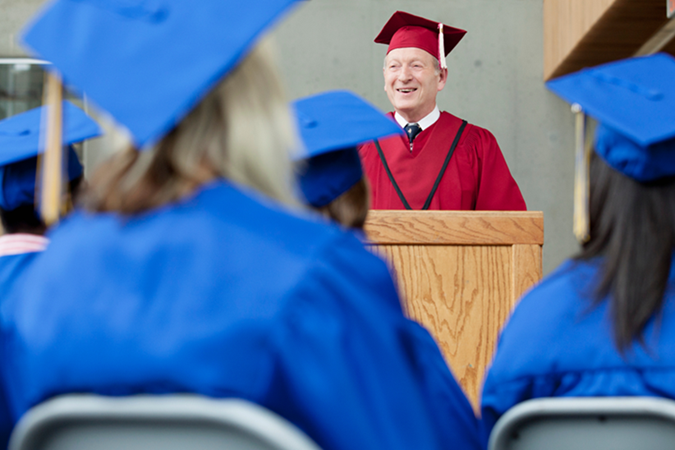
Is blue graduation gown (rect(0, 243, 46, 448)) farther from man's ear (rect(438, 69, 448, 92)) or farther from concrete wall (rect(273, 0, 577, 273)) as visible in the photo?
concrete wall (rect(273, 0, 577, 273))

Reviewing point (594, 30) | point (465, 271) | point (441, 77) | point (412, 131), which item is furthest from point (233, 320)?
point (594, 30)

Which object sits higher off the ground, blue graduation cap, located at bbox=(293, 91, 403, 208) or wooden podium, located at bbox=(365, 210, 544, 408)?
blue graduation cap, located at bbox=(293, 91, 403, 208)

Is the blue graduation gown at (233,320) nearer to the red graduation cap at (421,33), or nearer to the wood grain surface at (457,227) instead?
the wood grain surface at (457,227)

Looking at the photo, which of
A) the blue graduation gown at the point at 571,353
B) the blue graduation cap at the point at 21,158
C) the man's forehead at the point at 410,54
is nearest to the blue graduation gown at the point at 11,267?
the blue graduation cap at the point at 21,158

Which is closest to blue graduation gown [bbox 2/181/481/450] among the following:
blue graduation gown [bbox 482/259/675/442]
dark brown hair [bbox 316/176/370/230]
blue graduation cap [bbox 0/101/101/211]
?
blue graduation gown [bbox 482/259/675/442]

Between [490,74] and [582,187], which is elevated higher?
[582,187]

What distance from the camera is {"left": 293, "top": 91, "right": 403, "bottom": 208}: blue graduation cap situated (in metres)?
1.51

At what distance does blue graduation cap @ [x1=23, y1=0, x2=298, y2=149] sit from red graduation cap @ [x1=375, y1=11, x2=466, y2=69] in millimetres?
3016

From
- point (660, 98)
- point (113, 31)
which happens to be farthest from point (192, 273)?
point (660, 98)

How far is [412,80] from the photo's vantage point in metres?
3.82

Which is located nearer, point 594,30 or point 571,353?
point 571,353

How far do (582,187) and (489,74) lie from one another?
4.26 m

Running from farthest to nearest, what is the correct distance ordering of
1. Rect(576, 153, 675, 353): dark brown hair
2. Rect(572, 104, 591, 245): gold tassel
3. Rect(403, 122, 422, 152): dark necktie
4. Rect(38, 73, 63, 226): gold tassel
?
Rect(403, 122, 422, 152): dark necktie < Rect(572, 104, 591, 245): gold tassel < Rect(576, 153, 675, 353): dark brown hair < Rect(38, 73, 63, 226): gold tassel

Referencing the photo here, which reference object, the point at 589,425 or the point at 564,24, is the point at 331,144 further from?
the point at 564,24
